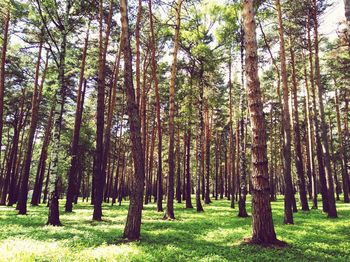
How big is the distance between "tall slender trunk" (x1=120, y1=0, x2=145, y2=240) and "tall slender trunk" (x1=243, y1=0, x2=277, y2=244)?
3542mm

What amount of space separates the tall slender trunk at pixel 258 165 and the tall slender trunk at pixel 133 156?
3542mm

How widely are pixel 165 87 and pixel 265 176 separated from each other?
19084 mm

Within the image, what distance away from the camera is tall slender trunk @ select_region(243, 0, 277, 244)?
761cm

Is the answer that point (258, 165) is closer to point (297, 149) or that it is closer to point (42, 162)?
point (297, 149)

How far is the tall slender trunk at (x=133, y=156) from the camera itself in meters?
8.59

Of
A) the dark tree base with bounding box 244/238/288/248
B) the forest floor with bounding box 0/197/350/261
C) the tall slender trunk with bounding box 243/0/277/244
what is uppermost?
the tall slender trunk with bounding box 243/0/277/244

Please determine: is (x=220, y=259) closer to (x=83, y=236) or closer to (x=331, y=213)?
(x=83, y=236)

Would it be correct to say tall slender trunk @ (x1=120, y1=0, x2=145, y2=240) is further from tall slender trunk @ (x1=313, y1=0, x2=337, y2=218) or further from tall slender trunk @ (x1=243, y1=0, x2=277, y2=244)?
tall slender trunk @ (x1=313, y1=0, x2=337, y2=218)

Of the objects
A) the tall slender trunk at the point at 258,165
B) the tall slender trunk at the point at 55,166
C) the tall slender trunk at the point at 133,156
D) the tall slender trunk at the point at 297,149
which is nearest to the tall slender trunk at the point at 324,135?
the tall slender trunk at the point at 297,149

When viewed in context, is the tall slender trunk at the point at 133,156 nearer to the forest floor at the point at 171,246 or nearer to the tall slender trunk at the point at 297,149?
the forest floor at the point at 171,246

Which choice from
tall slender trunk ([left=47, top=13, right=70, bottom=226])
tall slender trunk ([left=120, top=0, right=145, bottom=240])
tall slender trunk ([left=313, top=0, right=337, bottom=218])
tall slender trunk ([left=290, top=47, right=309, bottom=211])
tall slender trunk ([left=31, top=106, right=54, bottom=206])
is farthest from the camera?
tall slender trunk ([left=31, top=106, right=54, bottom=206])

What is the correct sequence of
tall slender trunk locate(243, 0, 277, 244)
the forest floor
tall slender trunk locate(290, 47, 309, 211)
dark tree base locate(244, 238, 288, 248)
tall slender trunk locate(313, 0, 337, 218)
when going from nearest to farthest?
1. the forest floor
2. dark tree base locate(244, 238, 288, 248)
3. tall slender trunk locate(243, 0, 277, 244)
4. tall slender trunk locate(313, 0, 337, 218)
5. tall slender trunk locate(290, 47, 309, 211)

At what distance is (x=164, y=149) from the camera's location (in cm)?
4281

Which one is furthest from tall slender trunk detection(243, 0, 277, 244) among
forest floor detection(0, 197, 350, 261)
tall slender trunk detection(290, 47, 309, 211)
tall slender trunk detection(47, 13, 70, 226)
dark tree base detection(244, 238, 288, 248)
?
tall slender trunk detection(290, 47, 309, 211)
